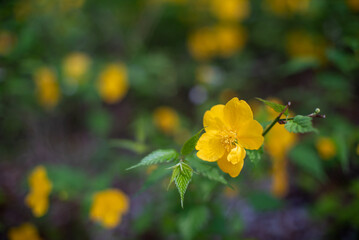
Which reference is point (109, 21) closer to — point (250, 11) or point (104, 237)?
point (250, 11)

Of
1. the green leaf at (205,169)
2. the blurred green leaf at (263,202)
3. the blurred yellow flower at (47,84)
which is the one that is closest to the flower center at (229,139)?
the green leaf at (205,169)

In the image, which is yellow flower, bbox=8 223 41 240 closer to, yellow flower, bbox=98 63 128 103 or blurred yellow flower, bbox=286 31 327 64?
yellow flower, bbox=98 63 128 103

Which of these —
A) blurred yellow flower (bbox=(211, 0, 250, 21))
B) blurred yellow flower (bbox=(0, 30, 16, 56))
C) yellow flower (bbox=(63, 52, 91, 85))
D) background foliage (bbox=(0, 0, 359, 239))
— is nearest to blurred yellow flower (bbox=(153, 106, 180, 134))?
background foliage (bbox=(0, 0, 359, 239))

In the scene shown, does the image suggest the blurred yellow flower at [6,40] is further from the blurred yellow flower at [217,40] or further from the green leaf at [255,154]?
the green leaf at [255,154]

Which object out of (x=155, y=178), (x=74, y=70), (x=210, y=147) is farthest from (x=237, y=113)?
(x=74, y=70)

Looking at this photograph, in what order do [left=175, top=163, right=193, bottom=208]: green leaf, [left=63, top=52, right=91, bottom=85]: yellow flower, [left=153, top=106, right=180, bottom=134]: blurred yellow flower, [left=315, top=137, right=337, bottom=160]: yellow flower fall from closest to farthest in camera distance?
[left=175, top=163, right=193, bottom=208]: green leaf
[left=315, top=137, right=337, bottom=160]: yellow flower
[left=153, top=106, right=180, bottom=134]: blurred yellow flower
[left=63, top=52, right=91, bottom=85]: yellow flower

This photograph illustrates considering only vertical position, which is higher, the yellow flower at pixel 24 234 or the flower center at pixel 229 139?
the flower center at pixel 229 139

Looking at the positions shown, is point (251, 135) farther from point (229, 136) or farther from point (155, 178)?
point (155, 178)
